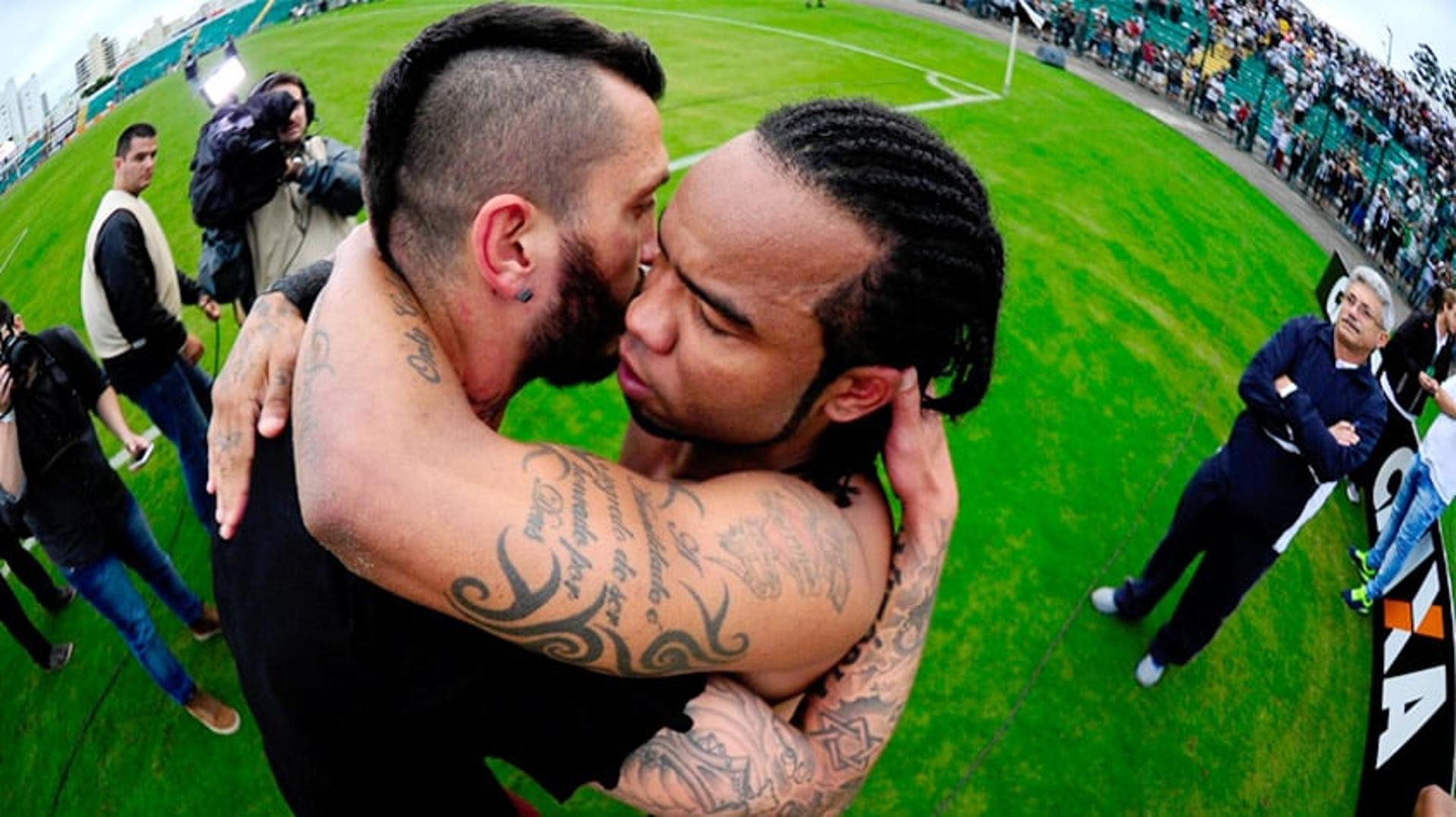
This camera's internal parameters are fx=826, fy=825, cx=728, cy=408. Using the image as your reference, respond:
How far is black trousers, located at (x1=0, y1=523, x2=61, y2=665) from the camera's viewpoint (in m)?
3.96

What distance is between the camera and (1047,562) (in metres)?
5.45

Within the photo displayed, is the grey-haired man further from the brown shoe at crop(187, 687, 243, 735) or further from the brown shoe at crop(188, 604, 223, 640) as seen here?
the brown shoe at crop(188, 604, 223, 640)

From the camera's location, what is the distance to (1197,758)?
449 cm

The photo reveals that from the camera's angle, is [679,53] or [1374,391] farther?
[679,53]

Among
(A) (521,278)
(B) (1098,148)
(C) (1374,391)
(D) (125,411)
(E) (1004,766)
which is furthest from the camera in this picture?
(B) (1098,148)

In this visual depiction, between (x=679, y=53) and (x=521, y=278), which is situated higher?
(x=521, y=278)

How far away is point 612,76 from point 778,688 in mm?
1344

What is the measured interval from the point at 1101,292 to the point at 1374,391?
4.93 metres

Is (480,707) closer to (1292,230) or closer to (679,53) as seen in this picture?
(1292,230)

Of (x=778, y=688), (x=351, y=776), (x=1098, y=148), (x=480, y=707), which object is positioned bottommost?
(x=1098, y=148)

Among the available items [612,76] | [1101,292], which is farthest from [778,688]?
[1101,292]

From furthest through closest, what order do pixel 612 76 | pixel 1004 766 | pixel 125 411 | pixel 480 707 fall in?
pixel 125 411, pixel 1004 766, pixel 612 76, pixel 480 707

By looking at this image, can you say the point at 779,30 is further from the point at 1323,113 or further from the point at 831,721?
the point at 831,721

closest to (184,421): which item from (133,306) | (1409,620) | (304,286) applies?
(133,306)
